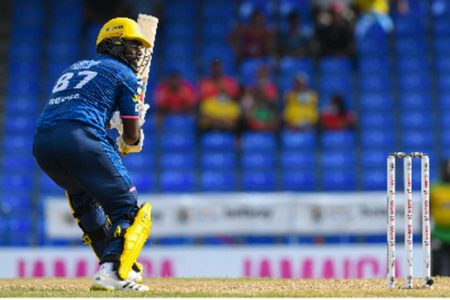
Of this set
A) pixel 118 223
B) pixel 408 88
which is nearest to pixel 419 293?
pixel 118 223

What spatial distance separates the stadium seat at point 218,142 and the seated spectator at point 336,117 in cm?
148

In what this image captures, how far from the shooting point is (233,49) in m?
19.3

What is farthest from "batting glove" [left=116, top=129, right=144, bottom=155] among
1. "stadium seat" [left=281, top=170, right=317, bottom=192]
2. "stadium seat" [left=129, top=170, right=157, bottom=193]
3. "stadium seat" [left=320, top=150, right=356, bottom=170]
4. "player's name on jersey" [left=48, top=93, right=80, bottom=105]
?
"stadium seat" [left=320, top=150, right=356, bottom=170]

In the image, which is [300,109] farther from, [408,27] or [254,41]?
[408,27]

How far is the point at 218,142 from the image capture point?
1800 centimetres

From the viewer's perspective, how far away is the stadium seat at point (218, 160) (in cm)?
1777

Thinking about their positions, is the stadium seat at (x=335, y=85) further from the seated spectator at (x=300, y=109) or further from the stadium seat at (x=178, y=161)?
the stadium seat at (x=178, y=161)

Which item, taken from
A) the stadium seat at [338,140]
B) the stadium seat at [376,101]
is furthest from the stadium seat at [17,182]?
the stadium seat at [376,101]

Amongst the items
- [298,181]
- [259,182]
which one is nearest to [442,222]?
[298,181]

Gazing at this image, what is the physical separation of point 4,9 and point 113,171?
528 inches

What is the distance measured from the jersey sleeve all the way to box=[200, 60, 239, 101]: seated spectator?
993 centimetres

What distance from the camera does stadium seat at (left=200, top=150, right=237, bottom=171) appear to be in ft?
58.3

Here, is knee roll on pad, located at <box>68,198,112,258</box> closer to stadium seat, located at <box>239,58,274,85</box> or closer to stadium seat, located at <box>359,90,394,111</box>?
stadium seat, located at <box>239,58,274,85</box>

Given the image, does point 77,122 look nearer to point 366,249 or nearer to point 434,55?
point 366,249
